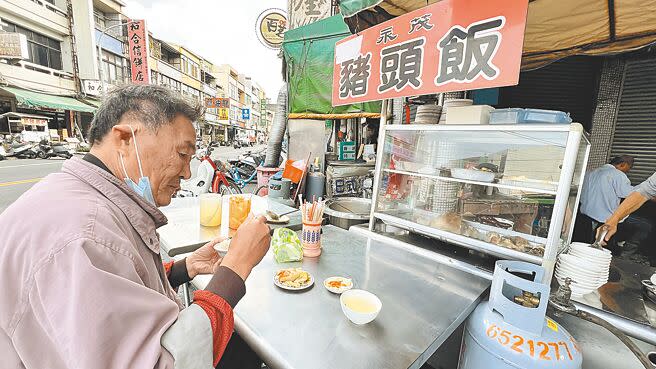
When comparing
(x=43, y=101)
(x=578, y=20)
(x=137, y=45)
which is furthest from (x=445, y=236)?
(x=137, y=45)

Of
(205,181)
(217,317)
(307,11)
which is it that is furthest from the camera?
(307,11)

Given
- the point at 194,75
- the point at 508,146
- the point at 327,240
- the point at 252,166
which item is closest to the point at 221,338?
the point at 327,240

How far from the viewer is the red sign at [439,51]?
157 cm

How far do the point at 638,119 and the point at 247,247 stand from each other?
6750 millimetres

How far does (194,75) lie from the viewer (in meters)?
34.1

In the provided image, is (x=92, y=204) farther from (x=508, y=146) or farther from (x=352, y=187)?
(x=352, y=187)

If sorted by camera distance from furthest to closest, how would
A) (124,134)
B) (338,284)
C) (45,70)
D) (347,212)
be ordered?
(45,70)
(347,212)
(338,284)
(124,134)

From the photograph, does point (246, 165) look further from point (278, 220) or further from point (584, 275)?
point (584, 275)

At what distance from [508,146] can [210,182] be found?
5.79 m

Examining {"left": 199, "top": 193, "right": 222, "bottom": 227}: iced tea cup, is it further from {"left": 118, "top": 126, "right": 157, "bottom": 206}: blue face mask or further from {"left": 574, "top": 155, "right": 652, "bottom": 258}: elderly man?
{"left": 574, "top": 155, "right": 652, "bottom": 258}: elderly man

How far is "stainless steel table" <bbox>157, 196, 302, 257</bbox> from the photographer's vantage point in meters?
1.99

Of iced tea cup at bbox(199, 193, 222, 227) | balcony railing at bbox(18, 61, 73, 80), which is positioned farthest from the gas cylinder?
balcony railing at bbox(18, 61, 73, 80)

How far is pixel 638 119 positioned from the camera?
4.73 m

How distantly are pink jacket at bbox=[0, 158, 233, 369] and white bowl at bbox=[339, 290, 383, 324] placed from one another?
0.56m
